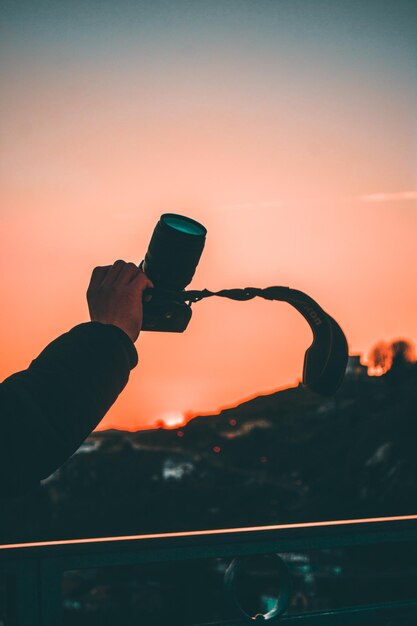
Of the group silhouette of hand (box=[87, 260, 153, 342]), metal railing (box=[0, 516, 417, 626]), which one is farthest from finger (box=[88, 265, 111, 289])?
metal railing (box=[0, 516, 417, 626])

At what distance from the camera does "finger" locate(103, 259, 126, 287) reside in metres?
0.84

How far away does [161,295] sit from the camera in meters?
1.05

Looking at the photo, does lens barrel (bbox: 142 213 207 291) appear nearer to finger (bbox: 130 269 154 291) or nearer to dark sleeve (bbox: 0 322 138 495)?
finger (bbox: 130 269 154 291)

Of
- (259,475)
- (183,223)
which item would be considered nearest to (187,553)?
(183,223)

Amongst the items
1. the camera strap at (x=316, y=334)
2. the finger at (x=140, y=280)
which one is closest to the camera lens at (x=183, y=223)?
the camera strap at (x=316, y=334)

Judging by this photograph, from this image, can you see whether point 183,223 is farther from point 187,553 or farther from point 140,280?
point 187,553

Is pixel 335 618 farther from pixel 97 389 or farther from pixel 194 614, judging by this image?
pixel 194 614

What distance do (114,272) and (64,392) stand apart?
0.21 metres

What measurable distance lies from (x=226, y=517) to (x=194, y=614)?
42.4m

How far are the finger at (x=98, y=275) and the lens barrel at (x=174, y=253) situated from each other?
257 mm

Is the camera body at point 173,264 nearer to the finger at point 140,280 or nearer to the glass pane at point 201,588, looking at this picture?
the finger at point 140,280

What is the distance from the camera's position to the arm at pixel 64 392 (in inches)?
26.6

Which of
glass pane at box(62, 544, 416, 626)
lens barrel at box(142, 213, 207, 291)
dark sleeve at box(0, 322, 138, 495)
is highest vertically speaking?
lens barrel at box(142, 213, 207, 291)

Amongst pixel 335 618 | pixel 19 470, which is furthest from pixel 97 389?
pixel 335 618
